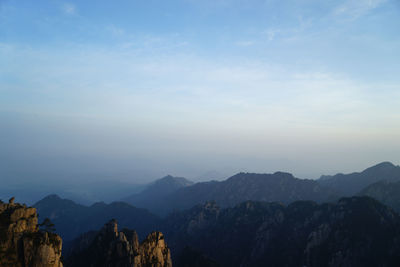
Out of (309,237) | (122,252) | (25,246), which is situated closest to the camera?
(25,246)

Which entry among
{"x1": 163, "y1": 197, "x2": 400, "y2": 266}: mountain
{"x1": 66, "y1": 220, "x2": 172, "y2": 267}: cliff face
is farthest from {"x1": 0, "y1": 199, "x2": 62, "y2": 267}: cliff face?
{"x1": 163, "y1": 197, "x2": 400, "y2": 266}: mountain

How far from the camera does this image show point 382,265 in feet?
375

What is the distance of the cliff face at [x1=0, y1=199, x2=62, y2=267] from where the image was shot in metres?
57.8

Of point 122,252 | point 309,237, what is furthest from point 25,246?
point 309,237

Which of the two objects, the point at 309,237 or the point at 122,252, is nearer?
the point at 122,252

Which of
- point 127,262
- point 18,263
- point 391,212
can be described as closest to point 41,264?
point 18,263

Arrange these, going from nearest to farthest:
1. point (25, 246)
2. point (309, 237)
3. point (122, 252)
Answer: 1. point (25, 246)
2. point (122, 252)
3. point (309, 237)

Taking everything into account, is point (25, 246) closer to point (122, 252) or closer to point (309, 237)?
point (122, 252)

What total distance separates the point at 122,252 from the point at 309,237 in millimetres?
99444

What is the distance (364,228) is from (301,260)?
3528 centimetres

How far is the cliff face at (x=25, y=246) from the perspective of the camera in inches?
2274

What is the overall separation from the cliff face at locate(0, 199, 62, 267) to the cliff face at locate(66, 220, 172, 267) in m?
32.3

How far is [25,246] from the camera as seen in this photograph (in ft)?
195

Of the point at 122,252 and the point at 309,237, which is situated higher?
the point at 122,252
